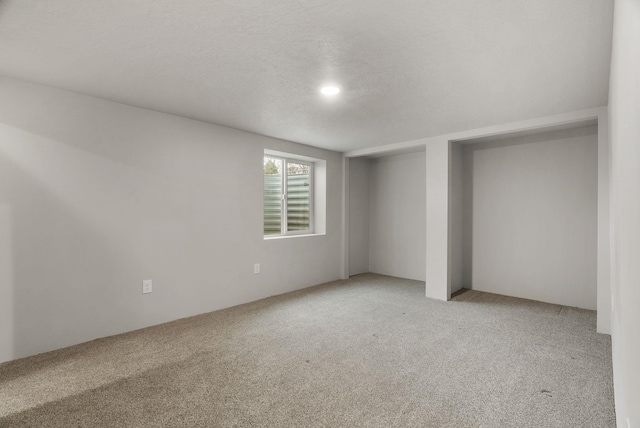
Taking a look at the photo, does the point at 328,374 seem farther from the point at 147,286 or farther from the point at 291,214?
the point at 291,214

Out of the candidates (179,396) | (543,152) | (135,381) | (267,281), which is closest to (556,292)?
(543,152)

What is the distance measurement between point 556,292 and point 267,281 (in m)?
3.65

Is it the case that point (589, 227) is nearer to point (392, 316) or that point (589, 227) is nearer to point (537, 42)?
point (392, 316)

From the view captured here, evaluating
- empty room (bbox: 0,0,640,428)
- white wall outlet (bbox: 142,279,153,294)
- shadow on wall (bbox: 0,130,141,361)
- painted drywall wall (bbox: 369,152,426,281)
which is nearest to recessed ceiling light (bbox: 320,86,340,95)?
empty room (bbox: 0,0,640,428)

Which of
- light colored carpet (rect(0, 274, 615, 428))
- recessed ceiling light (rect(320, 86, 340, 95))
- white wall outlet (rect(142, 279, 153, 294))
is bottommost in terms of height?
light colored carpet (rect(0, 274, 615, 428))

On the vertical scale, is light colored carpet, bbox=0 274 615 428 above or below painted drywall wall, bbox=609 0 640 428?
below

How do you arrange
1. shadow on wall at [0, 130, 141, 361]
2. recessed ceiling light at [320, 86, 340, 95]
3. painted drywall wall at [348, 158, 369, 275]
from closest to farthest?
shadow on wall at [0, 130, 141, 361]
recessed ceiling light at [320, 86, 340, 95]
painted drywall wall at [348, 158, 369, 275]

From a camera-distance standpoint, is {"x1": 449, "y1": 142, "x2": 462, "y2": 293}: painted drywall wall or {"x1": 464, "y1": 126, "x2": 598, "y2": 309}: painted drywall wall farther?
{"x1": 449, "y1": 142, "x2": 462, "y2": 293}: painted drywall wall

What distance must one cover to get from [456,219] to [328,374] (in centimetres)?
316

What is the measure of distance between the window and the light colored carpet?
160 cm

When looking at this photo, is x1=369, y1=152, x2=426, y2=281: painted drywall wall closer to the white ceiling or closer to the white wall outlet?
the white ceiling

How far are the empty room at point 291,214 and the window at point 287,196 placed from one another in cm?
7

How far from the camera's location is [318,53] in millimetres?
2096

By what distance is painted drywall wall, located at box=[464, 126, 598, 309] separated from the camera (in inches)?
153
